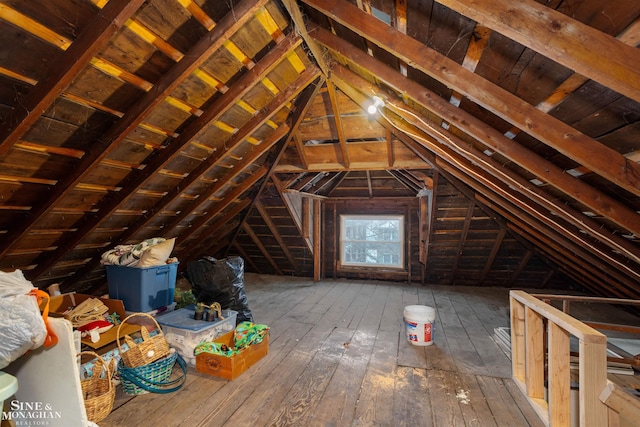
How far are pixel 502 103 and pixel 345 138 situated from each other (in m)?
2.39

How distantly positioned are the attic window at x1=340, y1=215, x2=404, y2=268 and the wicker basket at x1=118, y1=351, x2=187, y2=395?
4510mm

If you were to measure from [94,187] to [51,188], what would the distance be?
293 mm

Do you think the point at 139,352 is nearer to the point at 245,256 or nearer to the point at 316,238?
the point at 316,238

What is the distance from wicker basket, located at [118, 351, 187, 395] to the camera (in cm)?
208

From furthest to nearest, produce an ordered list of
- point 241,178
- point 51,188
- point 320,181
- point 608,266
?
1. point 320,181
2. point 241,178
3. point 608,266
4. point 51,188

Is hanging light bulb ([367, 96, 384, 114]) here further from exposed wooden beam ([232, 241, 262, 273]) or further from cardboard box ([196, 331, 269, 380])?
exposed wooden beam ([232, 241, 262, 273])

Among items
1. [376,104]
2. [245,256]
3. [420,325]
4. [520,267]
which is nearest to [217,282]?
[420,325]

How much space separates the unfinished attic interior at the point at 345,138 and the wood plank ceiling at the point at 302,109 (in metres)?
0.01

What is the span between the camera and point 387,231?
636 centimetres

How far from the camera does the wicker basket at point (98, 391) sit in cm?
178

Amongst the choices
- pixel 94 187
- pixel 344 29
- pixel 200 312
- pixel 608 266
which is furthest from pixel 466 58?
pixel 608 266

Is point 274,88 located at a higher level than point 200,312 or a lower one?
higher

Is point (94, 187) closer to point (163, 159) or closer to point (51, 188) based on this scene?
point (51, 188)

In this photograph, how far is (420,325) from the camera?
2988mm
